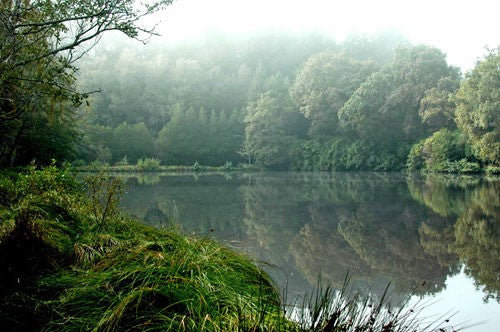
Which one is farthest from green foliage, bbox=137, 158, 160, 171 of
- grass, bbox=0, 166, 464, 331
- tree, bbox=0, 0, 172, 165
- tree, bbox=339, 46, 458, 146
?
grass, bbox=0, 166, 464, 331

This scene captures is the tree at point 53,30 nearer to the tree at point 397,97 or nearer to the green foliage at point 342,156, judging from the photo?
the tree at point 397,97

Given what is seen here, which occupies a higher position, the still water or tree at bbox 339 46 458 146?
tree at bbox 339 46 458 146

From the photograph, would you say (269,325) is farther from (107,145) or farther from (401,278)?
(107,145)

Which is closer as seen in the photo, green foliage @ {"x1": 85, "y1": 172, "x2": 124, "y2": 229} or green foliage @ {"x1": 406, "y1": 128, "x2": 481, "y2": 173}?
green foliage @ {"x1": 85, "y1": 172, "x2": 124, "y2": 229}

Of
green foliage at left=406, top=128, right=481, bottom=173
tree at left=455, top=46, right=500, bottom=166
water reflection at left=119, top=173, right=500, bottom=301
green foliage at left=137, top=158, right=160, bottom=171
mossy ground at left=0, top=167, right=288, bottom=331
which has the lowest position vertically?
green foliage at left=137, top=158, right=160, bottom=171

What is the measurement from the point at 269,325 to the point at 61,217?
2.71 metres

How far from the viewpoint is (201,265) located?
2.76 m

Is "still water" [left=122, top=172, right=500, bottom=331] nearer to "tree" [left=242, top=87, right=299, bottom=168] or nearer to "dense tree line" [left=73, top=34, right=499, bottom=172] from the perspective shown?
"dense tree line" [left=73, top=34, right=499, bottom=172]

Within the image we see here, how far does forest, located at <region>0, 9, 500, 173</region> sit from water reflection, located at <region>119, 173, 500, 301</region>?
6.53 m

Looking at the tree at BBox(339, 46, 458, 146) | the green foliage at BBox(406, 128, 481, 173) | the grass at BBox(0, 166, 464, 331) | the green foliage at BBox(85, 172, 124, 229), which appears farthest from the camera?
the tree at BBox(339, 46, 458, 146)

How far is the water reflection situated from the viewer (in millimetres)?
4395

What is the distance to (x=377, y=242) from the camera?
244 inches

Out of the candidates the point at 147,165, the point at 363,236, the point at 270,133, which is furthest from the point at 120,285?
the point at 270,133

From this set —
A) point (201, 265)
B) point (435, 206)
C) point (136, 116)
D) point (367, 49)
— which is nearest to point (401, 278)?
point (201, 265)
